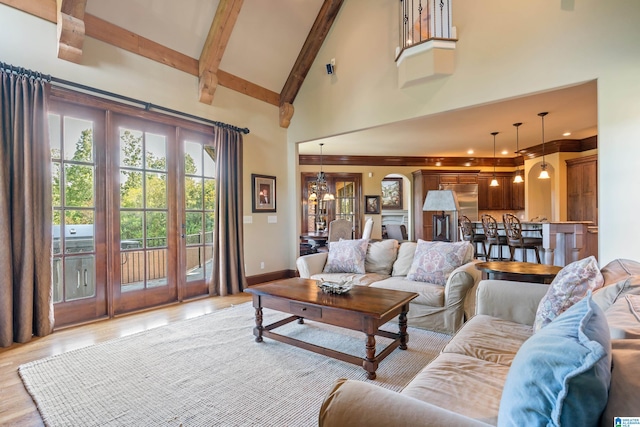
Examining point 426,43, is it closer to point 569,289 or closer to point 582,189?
point 569,289

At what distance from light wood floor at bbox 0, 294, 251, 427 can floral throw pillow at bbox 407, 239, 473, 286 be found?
2.37 metres

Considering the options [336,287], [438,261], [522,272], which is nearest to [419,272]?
[438,261]

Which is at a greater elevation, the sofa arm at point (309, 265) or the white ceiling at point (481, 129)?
the white ceiling at point (481, 129)

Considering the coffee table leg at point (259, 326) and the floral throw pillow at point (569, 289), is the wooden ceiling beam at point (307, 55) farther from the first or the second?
the floral throw pillow at point (569, 289)

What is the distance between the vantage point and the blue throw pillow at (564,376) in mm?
687

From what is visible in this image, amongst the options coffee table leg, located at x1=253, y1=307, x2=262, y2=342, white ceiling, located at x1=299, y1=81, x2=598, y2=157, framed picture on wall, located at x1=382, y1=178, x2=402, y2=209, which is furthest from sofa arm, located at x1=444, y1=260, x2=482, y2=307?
framed picture on wall, located at x1=382, y1=178, x2=402, y2=209

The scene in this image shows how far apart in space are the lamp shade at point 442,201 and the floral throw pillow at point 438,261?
95 cm

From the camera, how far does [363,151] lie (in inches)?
323

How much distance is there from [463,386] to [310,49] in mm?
5342

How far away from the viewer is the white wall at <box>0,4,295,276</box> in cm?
311

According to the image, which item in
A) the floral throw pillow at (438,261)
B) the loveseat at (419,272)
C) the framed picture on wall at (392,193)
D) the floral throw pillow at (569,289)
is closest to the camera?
the floral throw pillow at (569,289)

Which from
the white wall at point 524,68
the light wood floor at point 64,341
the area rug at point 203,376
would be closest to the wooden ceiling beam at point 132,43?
the white wall at point 524,68

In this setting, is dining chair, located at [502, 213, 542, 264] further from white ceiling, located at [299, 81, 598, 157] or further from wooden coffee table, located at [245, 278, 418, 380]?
wooden coffee table, located at [245, 278, 418, 380]

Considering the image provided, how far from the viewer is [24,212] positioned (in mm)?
2982
